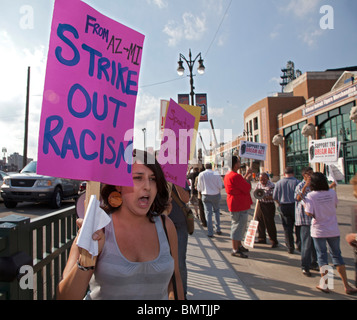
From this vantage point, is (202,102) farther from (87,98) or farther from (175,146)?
(87,98)

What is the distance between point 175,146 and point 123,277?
183cm

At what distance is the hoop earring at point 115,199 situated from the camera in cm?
174

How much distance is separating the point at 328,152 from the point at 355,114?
35.0ft

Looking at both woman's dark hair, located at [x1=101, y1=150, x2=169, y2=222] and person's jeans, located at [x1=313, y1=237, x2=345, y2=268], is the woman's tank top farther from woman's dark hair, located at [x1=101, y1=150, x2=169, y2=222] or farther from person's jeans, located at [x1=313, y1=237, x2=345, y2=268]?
person's jeans, located at [x1=313, y1=237, x2=345, y2=268]

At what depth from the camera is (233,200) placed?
5.57 metres

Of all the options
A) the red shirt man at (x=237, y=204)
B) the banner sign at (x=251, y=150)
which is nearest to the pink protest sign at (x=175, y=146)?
the red shirt man at (x=237, y=204)

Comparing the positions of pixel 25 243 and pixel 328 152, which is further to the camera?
pixel 328 152

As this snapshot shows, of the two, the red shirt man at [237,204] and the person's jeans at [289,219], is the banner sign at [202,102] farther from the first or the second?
the person's jeans at [289,219]

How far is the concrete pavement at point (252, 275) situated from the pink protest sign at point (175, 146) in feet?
5.90

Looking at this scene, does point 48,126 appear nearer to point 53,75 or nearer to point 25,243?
point 53,75

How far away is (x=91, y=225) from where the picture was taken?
1.23 metres

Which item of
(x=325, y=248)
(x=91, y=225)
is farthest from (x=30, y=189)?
(x=91, y=225)
